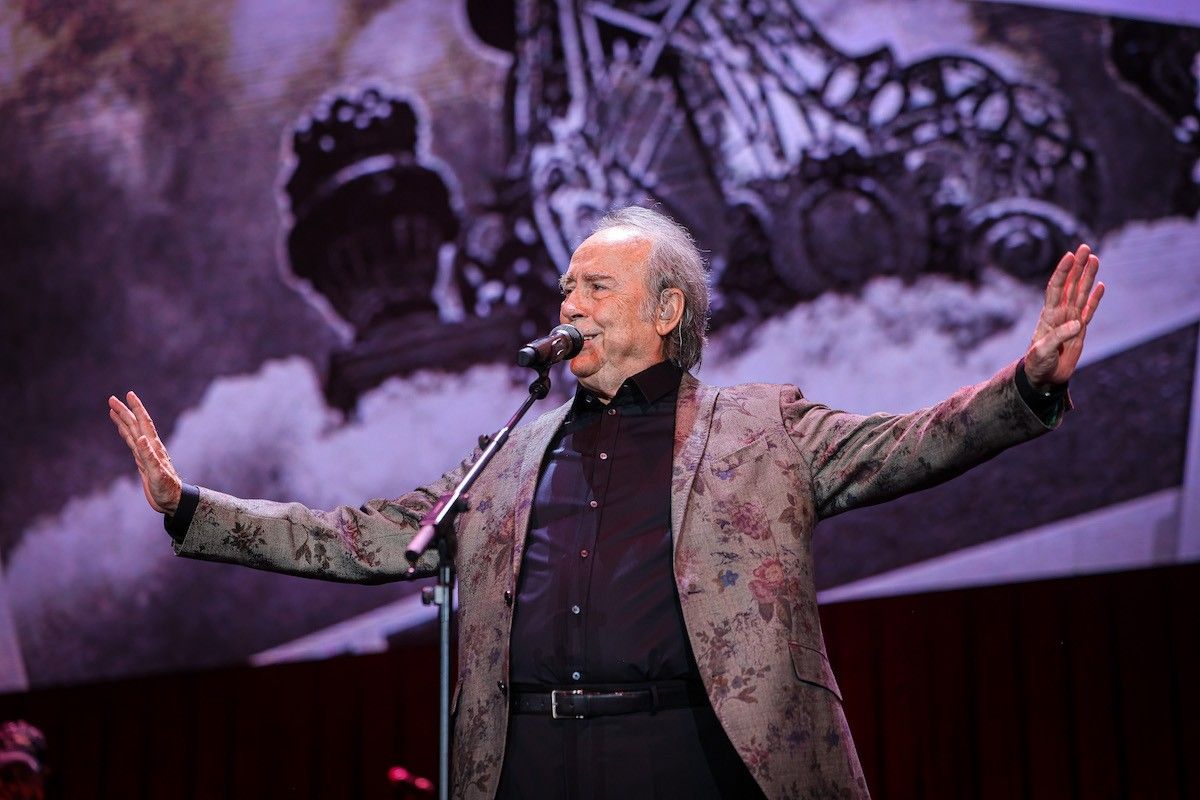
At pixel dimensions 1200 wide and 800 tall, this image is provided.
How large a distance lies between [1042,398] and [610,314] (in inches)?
31.4

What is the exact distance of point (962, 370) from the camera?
3479 millimetres

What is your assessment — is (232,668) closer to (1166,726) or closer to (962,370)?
(962,370)

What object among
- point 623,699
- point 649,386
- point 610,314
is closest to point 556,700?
point 623,699

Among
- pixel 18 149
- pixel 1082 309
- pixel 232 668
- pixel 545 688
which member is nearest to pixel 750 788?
pixel 545 688

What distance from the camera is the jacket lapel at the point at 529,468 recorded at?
2006 millimetres

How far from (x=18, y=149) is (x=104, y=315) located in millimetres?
728

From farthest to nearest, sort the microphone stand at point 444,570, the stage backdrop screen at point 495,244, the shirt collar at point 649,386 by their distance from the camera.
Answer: the stage backdrop screen at point 495,244 < the shirt collar at point 649,386 < the microphone stand at point 444,570

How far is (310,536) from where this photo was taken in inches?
83.6

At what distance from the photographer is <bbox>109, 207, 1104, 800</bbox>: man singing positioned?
5.81 ft

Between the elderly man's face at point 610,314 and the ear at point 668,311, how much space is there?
15 mm

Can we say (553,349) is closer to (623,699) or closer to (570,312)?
(570,312)

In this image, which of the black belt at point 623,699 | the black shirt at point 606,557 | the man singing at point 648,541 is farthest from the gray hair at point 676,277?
the black belt at point 623,699

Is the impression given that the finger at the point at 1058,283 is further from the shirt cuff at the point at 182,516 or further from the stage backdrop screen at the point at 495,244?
the stage backdrop screen at the point at 495,244

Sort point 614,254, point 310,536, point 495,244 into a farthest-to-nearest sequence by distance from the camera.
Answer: point 495,244 → point 614,254 → point 310,536
